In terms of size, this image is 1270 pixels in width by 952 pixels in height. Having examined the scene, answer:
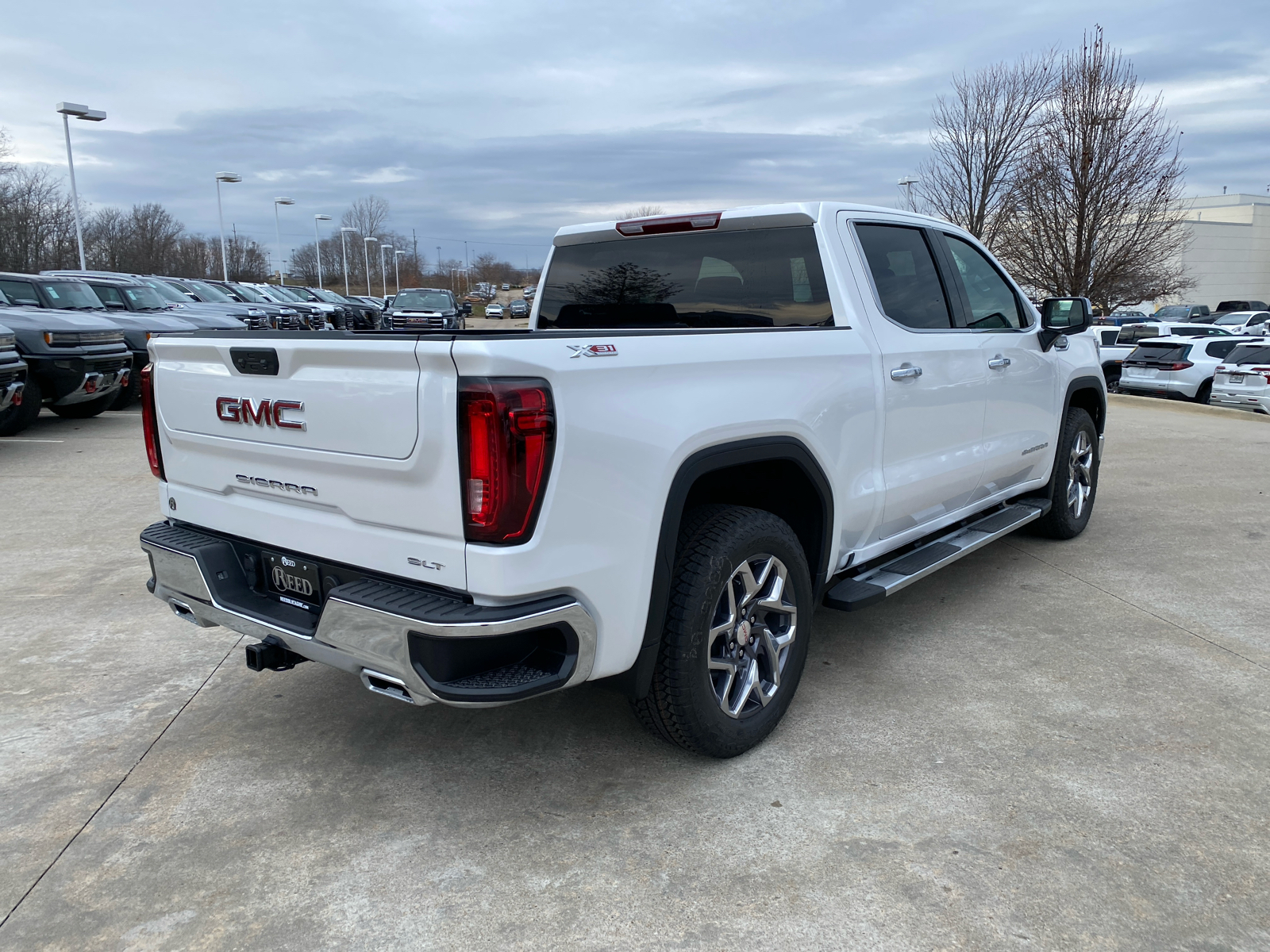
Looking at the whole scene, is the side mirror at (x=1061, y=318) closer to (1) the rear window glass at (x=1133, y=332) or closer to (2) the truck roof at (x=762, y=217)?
(2) the truck roof at (x=762, y=217)

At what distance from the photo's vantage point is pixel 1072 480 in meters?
5.96

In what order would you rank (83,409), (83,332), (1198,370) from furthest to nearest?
(1198,370), (83,409), (83,332)

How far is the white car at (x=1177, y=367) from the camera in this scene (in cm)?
1675

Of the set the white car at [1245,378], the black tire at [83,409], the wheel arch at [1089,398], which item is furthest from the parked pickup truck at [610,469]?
the white car at [1245,378]

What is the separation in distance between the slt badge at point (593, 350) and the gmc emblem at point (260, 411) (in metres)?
0.83

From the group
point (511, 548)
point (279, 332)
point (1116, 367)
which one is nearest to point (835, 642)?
point (511, 548)

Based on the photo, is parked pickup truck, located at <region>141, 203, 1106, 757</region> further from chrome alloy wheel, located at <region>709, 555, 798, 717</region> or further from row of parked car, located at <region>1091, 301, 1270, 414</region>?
row of parked car, located at <region>1091, 301, 1270, 414</region>

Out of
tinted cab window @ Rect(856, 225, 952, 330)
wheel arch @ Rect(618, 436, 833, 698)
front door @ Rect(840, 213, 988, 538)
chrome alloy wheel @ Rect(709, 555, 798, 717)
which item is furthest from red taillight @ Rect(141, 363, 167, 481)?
tinted cab window @ Rect(856, 225, 952, 330)

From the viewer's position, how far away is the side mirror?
5145 millimetres

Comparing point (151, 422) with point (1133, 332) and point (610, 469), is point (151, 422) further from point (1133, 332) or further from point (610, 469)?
point (1133, 332)

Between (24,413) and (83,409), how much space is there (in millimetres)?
1586

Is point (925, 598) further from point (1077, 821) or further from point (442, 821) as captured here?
point (442, 821)

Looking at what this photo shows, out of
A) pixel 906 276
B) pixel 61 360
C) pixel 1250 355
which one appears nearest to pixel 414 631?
pixel 906 276

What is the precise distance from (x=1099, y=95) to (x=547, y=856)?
88.4 feet
